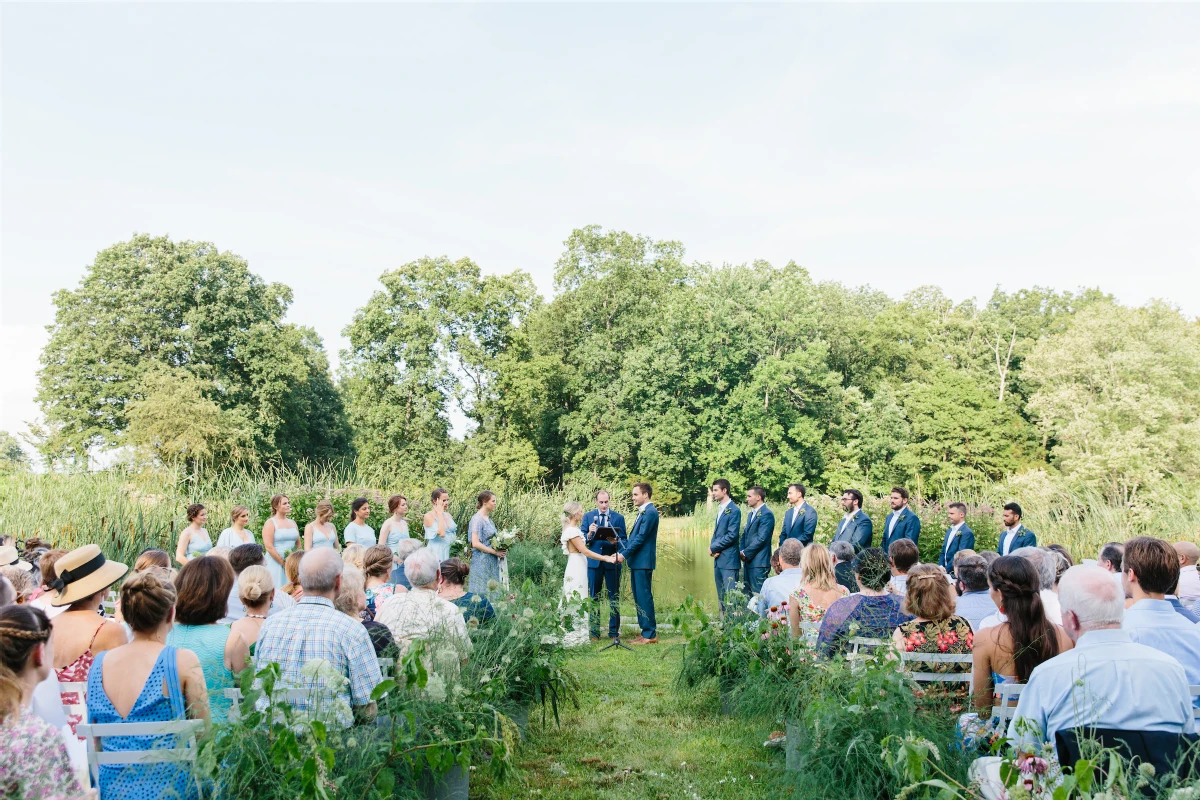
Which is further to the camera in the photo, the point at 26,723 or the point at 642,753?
the point at 642,753

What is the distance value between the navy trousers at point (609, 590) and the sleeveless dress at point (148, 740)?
21.8 feet

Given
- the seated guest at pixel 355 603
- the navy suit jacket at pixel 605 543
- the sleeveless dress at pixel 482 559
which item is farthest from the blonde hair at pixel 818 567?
the sleeveless dress at pixel 482 559

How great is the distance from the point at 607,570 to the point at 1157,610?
666 centimetres

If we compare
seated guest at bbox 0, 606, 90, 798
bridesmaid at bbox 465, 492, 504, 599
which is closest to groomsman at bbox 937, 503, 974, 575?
bridesmaid at bbox 465, 492, 504, 599

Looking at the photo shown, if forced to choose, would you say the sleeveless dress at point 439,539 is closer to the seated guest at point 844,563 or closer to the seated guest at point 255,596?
the seated guest at point 844,563

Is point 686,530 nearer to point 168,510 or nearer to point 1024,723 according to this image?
point 168,510

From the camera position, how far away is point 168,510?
36.8 feet

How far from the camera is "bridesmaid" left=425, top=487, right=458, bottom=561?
973 centimetres

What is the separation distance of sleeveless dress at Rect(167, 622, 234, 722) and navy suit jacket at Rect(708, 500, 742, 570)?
6718mm

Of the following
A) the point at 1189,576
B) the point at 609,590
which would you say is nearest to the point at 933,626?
the point at 1189,576

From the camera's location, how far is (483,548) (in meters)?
9.72

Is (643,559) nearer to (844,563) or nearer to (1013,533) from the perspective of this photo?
(844,563)

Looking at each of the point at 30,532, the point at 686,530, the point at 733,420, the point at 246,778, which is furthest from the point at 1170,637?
the point at 733,420

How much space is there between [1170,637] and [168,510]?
1088 centimetres
